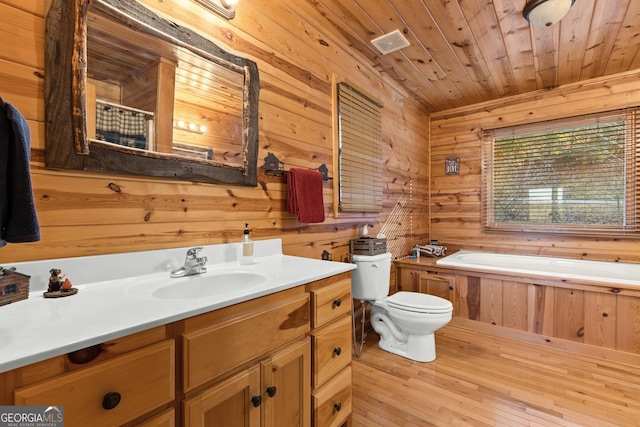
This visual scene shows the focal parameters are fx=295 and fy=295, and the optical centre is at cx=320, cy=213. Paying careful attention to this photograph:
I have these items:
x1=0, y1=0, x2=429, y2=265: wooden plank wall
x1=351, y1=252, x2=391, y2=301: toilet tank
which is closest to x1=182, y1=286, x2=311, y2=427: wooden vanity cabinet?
x1=0, y1=0, x2=429, y2=265: wooden plank wall

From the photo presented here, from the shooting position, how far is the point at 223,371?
89 centimetres

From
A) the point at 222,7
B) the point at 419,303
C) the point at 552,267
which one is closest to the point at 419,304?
the point at 419,303

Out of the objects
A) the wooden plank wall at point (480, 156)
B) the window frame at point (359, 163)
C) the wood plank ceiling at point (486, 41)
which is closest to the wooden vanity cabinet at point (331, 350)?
the window frame at point (359, 163)

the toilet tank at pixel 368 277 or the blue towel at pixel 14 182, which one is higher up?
the blue towel at pixel 14 182

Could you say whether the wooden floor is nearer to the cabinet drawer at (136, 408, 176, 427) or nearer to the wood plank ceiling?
the cabinet drawer at (136, 408, 176, 427)

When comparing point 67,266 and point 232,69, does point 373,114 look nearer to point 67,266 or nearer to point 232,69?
point 232,69

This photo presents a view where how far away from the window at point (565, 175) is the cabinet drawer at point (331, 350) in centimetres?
280

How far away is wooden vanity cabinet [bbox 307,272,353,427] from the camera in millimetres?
1243

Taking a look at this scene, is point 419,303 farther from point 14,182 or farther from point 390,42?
point 14,182

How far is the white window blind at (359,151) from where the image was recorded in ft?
7.53

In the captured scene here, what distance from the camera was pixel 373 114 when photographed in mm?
2662

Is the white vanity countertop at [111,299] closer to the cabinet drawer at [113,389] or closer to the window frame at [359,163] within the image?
the cabinet drawer at [113,389]

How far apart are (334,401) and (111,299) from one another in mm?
1030

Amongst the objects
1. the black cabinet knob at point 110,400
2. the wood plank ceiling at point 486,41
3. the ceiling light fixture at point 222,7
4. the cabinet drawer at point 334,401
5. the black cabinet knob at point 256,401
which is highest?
the wood plank ceiling at point 486,41
